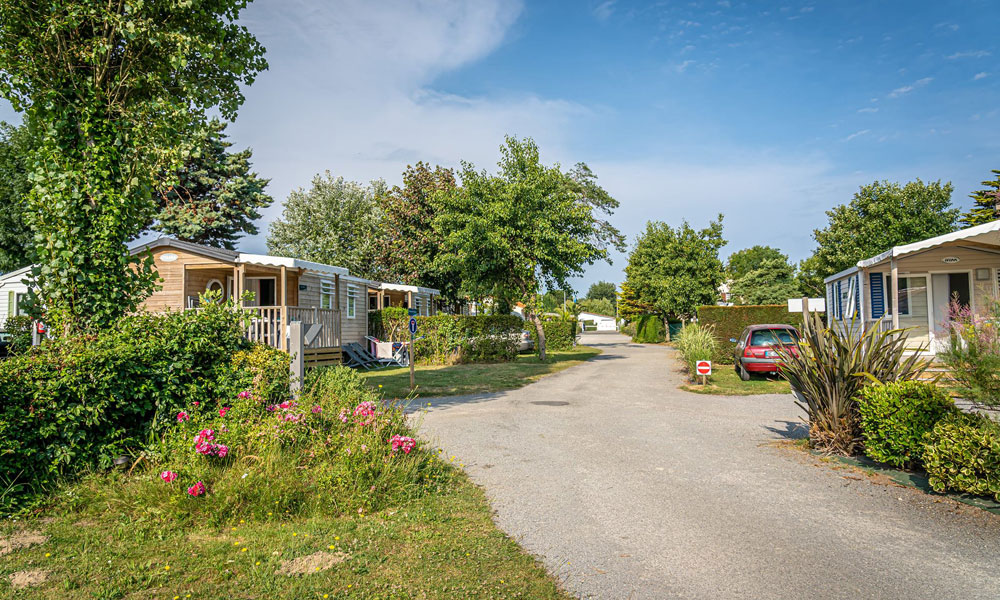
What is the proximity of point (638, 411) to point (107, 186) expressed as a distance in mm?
8977

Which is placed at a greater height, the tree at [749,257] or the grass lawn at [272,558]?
the tree at [749,257]

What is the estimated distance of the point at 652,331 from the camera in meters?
45.1

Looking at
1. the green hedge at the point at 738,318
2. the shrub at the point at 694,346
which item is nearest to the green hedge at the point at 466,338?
the shrub at the point at 694,346

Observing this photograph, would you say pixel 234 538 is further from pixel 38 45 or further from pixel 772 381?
pixel 772 381

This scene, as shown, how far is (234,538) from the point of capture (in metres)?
4.37

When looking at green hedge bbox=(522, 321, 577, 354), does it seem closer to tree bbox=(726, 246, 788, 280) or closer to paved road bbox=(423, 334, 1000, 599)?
paved road bbox=(423, 334, 1000, 599)

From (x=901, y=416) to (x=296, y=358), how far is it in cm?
682

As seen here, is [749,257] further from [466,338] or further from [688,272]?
[466,338]

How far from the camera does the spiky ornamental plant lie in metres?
6.84

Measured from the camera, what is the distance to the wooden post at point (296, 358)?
6.92 m

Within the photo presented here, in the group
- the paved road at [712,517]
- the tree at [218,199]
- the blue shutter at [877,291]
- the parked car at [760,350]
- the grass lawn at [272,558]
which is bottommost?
the paved road at [712,517]

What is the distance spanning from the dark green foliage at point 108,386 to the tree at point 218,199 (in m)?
27.8

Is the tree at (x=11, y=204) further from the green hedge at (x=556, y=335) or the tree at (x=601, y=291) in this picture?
the tree at (x=601, y=291)

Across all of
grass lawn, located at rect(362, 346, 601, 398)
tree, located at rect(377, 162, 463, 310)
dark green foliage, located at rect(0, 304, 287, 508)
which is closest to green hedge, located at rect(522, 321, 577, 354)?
tree, located at rect(377, 162, 463, 310)
